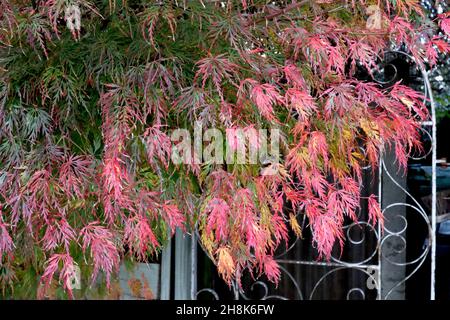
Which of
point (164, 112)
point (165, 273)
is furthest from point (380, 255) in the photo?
point (164, 112)

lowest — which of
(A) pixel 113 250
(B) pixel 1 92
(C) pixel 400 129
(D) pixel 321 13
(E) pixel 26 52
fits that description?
(A) pixel 113 250

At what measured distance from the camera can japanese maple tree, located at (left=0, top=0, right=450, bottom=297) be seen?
1306mm

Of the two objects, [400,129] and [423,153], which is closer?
[400,129]

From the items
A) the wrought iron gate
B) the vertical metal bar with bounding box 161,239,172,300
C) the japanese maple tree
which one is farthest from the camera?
the vertical metal bar with bounding box 161,239,172,300

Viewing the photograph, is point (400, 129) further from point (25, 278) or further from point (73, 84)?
point (25, 278)

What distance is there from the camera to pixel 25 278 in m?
2.32

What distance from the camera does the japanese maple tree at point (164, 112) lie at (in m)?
1.31

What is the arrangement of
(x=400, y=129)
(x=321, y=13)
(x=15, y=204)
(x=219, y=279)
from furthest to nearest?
(x=219, y=279)
(x=321, y=13)
(x=400, y=129)
(x=15, y=204)

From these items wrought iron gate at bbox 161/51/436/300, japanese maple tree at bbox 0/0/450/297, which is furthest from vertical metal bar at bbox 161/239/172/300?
japanese maple tree at bbox 0/0/450/297

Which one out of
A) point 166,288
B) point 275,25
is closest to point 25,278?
point 166,288

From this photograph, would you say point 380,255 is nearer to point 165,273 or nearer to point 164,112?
point 165,273

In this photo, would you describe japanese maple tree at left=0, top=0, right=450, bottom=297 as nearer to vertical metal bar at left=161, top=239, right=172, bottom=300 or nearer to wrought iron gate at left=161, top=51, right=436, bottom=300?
wrought iron gate at left=161, top=51, right=436, bottom=300

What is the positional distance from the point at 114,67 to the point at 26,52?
0.28m

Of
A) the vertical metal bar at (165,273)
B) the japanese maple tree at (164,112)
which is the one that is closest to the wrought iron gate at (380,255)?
the vertical metal bar at (165,273)
